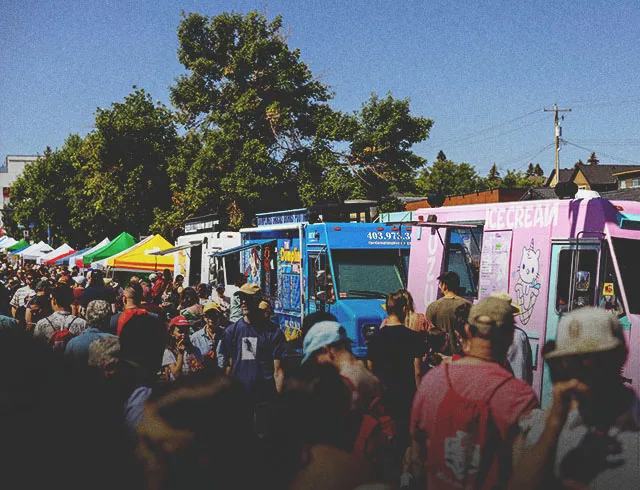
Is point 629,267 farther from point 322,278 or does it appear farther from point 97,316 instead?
point 97,316

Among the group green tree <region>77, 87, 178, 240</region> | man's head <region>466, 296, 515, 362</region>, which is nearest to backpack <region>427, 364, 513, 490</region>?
man's head <region>466, 296, 515, 362</region>

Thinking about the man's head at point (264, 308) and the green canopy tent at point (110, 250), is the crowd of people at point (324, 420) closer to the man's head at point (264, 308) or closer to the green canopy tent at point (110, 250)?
A: the man's head at point (264, 308)

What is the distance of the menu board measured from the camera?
9.80m

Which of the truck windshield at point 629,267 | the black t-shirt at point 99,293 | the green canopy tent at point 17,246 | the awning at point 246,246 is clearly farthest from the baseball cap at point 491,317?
the green canopy tent at point 17,246

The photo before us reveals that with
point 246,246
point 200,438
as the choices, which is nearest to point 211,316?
point 200,438

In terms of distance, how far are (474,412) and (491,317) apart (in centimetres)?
51

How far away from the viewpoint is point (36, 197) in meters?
64.8

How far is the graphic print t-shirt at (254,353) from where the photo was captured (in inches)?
289

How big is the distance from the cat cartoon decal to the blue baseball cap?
5383 millimetres

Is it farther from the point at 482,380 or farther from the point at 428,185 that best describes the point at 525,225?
the point at 428,185

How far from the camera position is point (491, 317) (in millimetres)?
3475

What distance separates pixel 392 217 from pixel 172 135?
24.3 m

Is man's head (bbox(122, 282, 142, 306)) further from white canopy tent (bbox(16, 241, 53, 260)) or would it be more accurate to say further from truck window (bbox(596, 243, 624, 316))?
white canopy tent (bbox(16, 241, 53, 260))

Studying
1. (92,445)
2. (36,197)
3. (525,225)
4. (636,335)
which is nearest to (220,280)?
(525,225)
